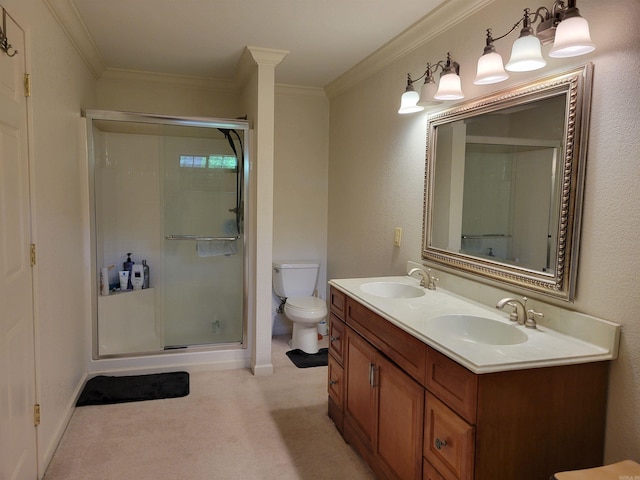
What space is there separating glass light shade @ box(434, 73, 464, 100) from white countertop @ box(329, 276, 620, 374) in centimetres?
103

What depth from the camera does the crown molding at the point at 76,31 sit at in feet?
7.38

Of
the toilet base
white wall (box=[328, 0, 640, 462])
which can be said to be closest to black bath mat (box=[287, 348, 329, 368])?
the toilet base

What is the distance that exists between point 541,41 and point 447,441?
1490 mm

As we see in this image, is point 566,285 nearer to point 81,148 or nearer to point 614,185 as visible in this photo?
point 614,185

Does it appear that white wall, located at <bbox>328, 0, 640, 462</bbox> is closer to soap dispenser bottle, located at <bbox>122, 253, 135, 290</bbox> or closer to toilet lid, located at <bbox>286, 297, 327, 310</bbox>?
toilet lid, located at <bbox>286, 297, 327, 310</bbox>

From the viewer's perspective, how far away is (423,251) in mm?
2598

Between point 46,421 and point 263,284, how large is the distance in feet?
5.13

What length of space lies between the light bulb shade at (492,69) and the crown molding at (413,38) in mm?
372

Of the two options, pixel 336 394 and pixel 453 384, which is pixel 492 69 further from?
pixel 336 394

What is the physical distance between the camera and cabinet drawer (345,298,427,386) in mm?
1670

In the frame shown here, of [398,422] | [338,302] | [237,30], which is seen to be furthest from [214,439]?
[237,30]

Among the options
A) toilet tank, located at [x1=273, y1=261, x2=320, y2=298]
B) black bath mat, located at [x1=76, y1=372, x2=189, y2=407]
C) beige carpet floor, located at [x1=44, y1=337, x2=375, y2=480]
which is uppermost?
toilet tank, located at [x1=273, y1=261, x2=320, y2=298]

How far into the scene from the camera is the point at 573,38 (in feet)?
4.71

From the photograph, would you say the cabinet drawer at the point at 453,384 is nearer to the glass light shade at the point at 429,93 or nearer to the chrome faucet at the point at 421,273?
the chrome faucet at the point at 421,273
